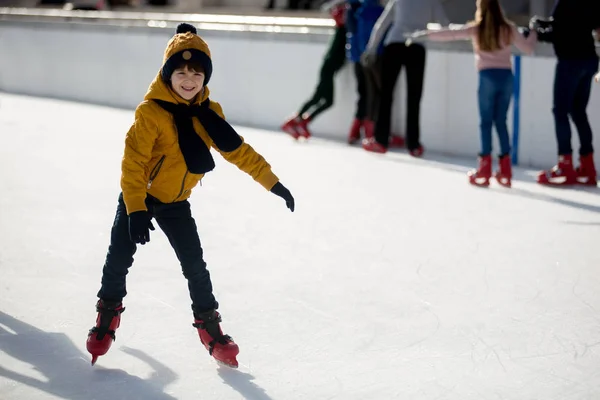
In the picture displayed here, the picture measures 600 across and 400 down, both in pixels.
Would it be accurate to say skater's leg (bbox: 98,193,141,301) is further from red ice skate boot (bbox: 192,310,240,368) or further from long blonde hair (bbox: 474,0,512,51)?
long blonde hair (bbox: 474,0,512,51)

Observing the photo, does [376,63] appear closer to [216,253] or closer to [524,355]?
[216,253]

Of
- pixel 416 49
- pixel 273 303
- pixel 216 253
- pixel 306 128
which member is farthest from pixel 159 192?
pixel 306 128

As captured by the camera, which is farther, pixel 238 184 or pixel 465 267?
pixel 238 184

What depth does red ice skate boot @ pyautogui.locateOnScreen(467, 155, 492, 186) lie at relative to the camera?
26.8 ft

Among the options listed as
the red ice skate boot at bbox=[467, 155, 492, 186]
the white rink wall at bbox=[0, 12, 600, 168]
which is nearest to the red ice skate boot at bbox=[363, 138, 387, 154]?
the white rink wall at bbox=[0, 12, 600, 168]

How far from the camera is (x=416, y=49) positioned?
959 centimetres

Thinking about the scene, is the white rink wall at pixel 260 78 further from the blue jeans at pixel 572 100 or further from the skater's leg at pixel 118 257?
the skater's leg at pixel 118 257

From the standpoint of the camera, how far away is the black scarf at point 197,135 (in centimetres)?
418

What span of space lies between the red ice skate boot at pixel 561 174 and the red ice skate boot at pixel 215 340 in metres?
4.30

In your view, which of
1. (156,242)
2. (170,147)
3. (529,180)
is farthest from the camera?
(529,180)

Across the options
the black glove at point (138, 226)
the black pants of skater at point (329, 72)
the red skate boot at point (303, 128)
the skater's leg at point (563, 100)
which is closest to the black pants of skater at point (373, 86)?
the black pants of skater at point (329, 72)

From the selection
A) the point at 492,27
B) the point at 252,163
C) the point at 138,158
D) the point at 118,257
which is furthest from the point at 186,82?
the point at 492,27

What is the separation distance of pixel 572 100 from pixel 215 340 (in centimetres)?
438

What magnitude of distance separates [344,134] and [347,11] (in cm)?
131
